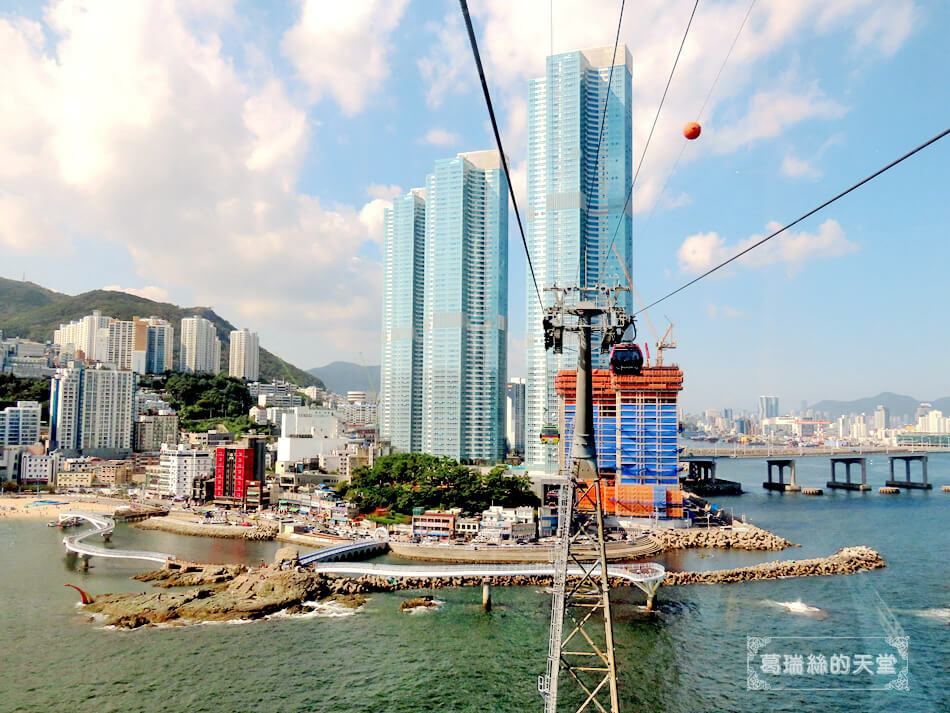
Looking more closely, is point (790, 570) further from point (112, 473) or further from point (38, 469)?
→ point (38, 469)

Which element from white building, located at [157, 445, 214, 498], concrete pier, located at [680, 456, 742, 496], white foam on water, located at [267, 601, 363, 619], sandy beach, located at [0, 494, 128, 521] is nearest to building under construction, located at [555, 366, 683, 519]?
white foam on water, located at [267, 601, 363, 619]

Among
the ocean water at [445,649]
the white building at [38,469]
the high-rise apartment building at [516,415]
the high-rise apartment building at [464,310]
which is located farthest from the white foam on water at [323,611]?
the high-rise apartment building at [516,415]

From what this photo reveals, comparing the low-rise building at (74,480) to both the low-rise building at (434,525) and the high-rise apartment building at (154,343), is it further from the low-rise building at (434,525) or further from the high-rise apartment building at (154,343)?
the high-rise apartment building at (154,343)

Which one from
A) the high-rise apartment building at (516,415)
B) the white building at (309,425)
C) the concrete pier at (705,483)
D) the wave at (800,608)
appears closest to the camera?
the wave at (800,608)

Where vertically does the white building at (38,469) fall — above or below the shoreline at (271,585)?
above

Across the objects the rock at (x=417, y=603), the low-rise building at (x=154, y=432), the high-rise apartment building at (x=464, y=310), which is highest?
the high-rise apartment building at (x=464, y=310)

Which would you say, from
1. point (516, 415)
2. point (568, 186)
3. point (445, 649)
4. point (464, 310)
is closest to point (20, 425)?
point (464, 310)

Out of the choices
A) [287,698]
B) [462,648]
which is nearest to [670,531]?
[462,648]
